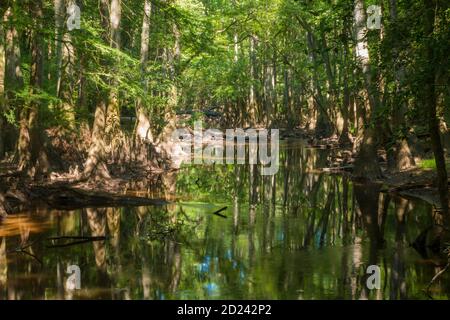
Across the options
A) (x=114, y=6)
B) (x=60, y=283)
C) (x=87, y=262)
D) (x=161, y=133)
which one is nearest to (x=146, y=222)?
(x=87, y=262)

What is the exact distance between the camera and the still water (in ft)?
26.0

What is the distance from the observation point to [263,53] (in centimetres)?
4081

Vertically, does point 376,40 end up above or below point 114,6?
below

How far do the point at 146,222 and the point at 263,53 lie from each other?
97.6 ft

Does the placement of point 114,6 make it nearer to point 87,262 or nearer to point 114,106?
point 114,106

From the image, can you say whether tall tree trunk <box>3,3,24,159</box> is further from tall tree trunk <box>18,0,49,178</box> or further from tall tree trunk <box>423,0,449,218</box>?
tall tree trunk <box>423,0,449,218</box>

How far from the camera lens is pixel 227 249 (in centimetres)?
1016

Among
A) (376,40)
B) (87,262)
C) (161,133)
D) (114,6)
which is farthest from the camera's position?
(161,133)
